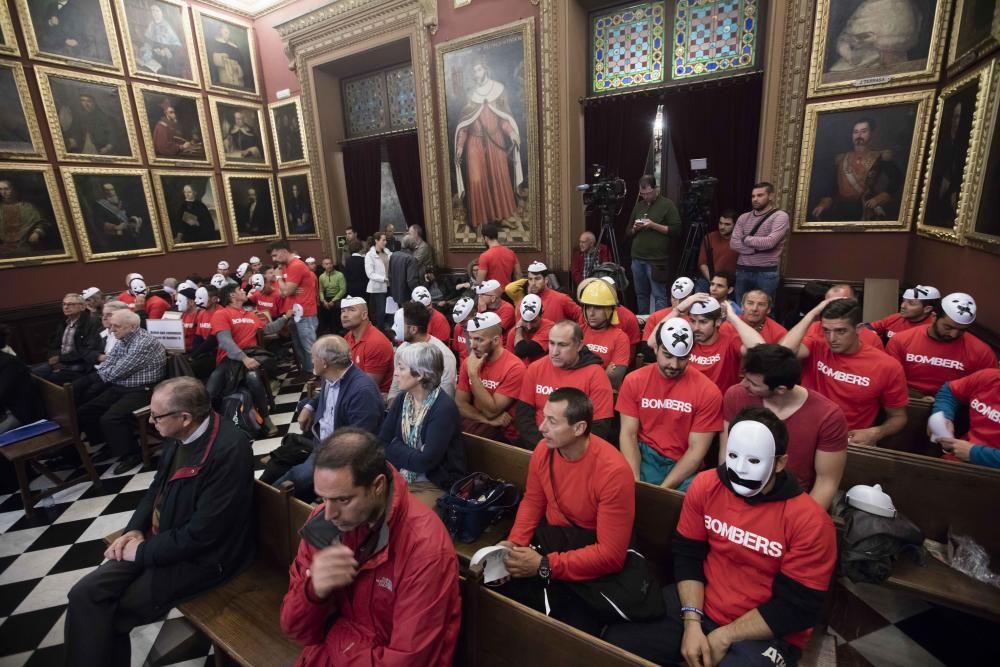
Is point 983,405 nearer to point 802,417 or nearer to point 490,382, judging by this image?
point 802,417

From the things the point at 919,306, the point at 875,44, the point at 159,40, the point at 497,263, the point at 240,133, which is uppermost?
the point at 159,40

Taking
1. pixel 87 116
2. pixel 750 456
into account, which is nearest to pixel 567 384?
pixel 750 456

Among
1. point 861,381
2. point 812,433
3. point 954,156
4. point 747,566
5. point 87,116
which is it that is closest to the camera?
point 747,566

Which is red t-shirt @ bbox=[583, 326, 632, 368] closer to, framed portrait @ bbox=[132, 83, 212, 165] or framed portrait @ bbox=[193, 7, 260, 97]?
framed portrait @ bbox=[132, 83, 212, 165]

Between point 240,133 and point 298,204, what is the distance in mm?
1934

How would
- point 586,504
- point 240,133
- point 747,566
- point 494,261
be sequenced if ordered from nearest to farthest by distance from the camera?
1. point 747,566
2. point 586,504
3. point 494,261
4. point 240,133

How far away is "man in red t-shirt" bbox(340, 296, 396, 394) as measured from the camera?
4480 mm

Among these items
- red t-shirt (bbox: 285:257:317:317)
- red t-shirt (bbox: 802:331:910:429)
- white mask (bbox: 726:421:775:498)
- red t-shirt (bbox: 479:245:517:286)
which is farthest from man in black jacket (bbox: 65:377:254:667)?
red t-shirt (bbox: 285:257:317:317)

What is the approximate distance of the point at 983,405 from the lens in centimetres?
294

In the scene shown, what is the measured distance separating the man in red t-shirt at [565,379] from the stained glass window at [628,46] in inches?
241

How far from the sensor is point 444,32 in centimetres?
856

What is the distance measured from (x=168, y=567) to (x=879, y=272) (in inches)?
316

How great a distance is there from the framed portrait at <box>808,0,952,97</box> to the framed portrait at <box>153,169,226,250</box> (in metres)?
11.3

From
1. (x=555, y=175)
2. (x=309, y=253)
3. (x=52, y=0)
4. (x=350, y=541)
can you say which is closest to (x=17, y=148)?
(x=52, y=0)
